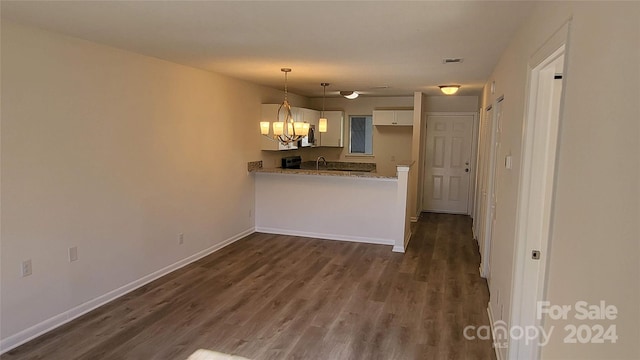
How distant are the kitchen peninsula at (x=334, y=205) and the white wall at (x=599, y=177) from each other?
3872 mm

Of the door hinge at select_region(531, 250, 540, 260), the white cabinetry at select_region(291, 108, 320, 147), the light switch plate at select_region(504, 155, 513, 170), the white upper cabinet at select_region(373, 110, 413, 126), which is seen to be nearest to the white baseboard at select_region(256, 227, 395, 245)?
the white cabinetry at select_region(291, 108, 320, 147)

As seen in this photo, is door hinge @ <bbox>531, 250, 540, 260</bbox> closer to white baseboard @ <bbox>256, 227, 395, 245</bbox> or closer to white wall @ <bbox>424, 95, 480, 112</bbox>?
white baseboard @ <bbox>256, 227, 395, 245</bbox>

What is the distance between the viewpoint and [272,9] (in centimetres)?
234

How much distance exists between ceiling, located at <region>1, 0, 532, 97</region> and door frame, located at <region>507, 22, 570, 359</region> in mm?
508

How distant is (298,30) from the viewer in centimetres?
280

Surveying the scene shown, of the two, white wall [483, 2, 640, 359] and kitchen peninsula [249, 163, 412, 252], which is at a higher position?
white wall [483, 2, 640, 359]

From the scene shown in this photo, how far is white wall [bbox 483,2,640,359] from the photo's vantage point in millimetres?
915

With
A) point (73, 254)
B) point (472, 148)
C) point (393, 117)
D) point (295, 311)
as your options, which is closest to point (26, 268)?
point (73, 254)

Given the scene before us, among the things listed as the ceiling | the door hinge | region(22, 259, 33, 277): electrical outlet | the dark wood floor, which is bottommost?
the dark wood floor

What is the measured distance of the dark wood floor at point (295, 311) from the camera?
2898 mm

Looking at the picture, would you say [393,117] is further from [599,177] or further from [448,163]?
[599,177]

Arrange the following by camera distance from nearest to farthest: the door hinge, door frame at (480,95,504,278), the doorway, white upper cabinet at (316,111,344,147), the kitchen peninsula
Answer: the doorway → the door hinge → door frame at (480,95,504,278) → the kitchen peninsula → white upper cabinet at (316,111,344,147)

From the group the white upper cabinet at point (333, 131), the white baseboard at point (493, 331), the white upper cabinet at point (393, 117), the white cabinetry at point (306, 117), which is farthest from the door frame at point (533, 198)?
the white upper cabinet at point (333, 131)

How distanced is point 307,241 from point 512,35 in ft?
13.0
